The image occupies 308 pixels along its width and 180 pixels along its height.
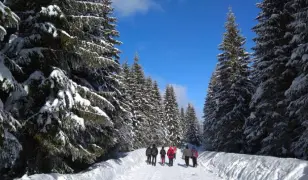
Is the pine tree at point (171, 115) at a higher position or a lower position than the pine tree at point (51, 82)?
higher

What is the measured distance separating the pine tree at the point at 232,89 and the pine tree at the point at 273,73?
6.22 m

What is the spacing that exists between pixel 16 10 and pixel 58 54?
2224 mm

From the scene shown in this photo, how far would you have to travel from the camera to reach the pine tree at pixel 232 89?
94.7 feet

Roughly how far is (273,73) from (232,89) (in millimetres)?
8770

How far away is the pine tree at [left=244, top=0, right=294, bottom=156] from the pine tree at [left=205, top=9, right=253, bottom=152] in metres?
6.22

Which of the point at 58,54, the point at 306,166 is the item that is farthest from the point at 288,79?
the point at 58,54

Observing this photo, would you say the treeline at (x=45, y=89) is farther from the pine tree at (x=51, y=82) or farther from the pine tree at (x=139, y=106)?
the pine tree at (x=139, y=106)

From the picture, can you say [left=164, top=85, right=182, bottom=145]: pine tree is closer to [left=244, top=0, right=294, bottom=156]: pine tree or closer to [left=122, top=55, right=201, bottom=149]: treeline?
[left=122, top=55, right=201, bottom=149]: treeline

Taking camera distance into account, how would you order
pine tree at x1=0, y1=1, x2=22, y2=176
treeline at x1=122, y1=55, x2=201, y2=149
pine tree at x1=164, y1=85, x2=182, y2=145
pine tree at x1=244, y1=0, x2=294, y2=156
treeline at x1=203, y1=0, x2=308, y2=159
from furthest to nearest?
pine tree at x1=164, y1=85, x2=182, y2=145
treeline at x1=122, y1=55, x2=201, y2=149
pine tree at x1=244, y1=0, x2=294, y2=156
treeline at x1=203, y1=0, x2=308, y2=159
pine tree at x1=0, y1=1, x2=22, y2=176

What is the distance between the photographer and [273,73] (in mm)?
20531

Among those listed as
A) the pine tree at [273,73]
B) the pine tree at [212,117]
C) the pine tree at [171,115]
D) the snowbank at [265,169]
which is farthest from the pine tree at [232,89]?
the pine tree at [171,115]

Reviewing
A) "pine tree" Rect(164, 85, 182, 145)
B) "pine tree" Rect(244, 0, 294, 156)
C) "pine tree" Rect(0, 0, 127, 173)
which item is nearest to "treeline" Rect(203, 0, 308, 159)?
"pine tree" Rect(244, 0, 294, 156)

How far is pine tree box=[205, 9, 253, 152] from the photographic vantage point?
2888cm

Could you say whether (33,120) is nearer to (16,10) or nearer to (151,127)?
(16,10)
